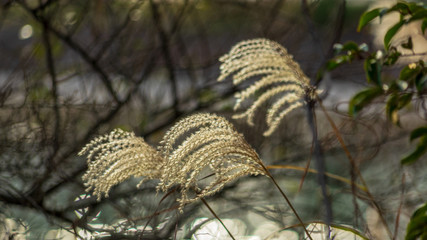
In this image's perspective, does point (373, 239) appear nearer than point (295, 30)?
Yes

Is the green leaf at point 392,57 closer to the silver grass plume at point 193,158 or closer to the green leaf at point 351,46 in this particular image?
the green leaf at point 351,46

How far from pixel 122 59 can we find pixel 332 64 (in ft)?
2.86

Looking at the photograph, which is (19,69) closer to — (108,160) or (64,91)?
(64,91)

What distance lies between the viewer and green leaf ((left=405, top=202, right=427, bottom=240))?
2.35ft

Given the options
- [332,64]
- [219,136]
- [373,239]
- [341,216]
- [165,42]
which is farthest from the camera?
[165,42]

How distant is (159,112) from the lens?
1480 mm

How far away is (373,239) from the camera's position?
1.20m

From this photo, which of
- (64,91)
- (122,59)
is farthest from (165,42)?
(64,91)

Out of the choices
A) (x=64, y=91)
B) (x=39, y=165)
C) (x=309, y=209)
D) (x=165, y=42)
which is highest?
(x=165, y=42)

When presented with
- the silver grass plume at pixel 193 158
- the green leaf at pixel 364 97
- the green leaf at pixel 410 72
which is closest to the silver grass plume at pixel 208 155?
the silver grass plume at pixel 193 158

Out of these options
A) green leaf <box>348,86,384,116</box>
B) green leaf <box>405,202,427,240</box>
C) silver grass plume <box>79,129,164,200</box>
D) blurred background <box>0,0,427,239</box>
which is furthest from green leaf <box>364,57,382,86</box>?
blurred background <box>0,0,427,239</box>

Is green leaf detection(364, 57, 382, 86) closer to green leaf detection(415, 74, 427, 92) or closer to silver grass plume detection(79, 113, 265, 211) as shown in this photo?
green leaf detection(415, 74, 427, 92)

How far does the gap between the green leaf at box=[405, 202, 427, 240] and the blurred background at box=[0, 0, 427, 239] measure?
24.8 inches

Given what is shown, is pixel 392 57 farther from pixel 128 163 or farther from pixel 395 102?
pixel 128 163
